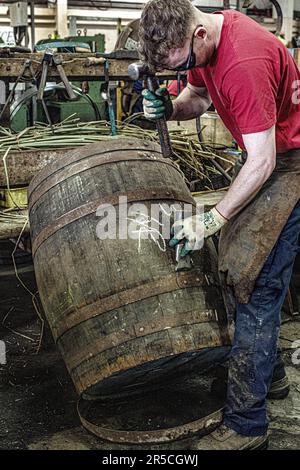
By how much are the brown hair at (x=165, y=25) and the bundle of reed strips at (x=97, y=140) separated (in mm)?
1771

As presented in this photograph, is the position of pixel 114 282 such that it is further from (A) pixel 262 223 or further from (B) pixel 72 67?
(B) pixel 72 67

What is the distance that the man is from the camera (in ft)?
8.01

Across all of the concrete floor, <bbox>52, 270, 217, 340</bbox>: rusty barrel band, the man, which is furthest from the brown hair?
the concrete floor

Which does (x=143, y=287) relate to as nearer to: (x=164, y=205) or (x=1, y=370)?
(x=164, y=205)

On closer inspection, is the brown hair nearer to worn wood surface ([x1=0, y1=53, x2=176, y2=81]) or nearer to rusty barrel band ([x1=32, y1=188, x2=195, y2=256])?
rusty barrel band ([x1=32, y1=188, x2=195, y2=256])

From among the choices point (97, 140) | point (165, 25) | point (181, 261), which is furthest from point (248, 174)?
point (97, 140)

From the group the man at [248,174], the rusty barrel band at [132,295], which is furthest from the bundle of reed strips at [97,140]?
the rusty barrel band at [132,295]

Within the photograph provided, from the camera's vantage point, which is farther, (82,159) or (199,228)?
(82,159)

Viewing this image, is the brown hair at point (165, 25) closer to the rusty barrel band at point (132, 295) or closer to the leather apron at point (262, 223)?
the leather apron at point (262, 223)

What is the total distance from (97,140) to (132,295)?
1855 millimetres

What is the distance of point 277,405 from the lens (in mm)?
3344

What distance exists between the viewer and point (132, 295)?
8.75 feet

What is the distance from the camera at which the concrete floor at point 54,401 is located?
301cm

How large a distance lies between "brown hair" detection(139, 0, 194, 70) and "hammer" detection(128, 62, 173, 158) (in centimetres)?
21
